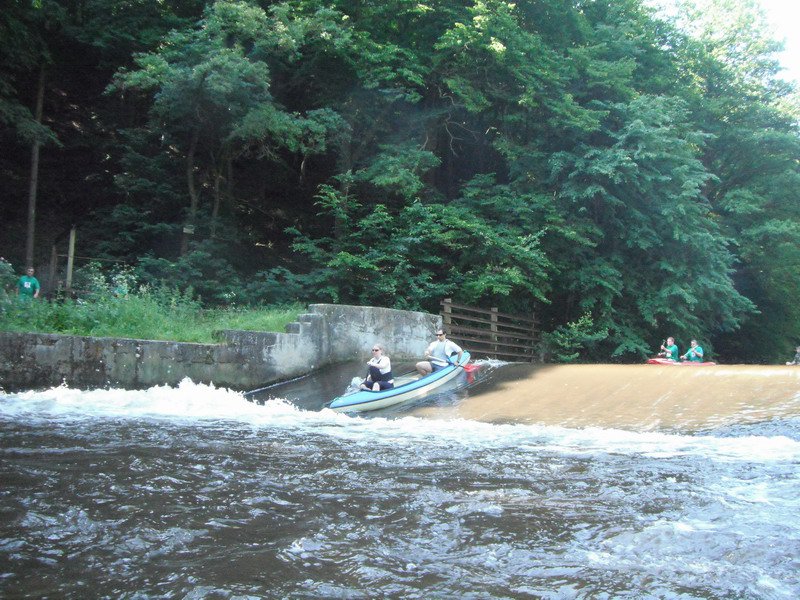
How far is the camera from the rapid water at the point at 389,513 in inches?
160

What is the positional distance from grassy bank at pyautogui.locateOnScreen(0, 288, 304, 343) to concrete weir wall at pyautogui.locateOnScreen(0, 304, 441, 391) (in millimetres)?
362

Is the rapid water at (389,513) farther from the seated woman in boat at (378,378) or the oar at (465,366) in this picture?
the oar at (465,366)

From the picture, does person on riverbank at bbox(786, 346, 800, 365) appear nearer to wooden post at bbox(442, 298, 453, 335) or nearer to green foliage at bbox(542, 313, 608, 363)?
green foliage at bbox(542, 313, 608, 363)

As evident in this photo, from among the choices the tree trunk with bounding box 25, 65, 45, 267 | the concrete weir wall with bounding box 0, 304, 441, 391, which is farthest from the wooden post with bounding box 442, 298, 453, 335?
the tree trunk with bounding box 25, 65, 45, 267

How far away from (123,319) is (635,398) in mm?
9096

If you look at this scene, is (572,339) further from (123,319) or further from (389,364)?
(123,319)

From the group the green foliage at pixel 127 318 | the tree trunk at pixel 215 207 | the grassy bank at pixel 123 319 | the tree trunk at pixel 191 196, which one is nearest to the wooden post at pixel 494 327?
the green foliage at pixel 127 318

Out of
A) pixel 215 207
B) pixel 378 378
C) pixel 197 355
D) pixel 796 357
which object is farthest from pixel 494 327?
pixel 796 357

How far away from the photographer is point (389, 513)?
17.5ft

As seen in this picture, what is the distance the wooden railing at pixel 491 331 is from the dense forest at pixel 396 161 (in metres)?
0.51

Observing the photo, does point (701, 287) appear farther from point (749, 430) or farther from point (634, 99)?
point (749, 430)

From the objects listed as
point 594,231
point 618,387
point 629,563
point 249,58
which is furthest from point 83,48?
point 629,563

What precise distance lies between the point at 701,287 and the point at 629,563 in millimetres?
16787

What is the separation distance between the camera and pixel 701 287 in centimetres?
1959
